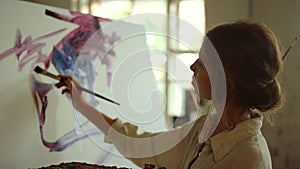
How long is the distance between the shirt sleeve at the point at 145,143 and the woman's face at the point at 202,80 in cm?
17

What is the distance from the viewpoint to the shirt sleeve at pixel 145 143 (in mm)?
1043

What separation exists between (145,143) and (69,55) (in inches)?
14.0

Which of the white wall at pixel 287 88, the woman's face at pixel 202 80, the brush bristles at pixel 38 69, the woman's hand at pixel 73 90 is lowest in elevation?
the white wall at pixel 287 88

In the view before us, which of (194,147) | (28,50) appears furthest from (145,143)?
(28,50)

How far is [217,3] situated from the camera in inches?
98.3

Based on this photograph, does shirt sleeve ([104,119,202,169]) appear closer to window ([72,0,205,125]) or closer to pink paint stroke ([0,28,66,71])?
window ([72,0,205,125])

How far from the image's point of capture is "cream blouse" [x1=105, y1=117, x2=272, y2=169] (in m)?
0.80

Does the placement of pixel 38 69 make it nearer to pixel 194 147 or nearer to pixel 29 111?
Result: pixel 29 111

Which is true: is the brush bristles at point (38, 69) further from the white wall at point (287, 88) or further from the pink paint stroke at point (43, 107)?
the white wall at point (287, 88)

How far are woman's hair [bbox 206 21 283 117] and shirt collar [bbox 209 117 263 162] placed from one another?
0.04m

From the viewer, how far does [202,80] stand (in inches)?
34.3

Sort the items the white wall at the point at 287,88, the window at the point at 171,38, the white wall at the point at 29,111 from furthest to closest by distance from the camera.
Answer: the white wall at the point at 287,88, the window at the point at 171,38, the white wall at the point at 29,111

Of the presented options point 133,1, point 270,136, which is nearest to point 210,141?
point 270,136

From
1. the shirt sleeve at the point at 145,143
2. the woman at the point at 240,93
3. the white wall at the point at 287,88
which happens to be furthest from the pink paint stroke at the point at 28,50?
the white wall at the point at 287,88
